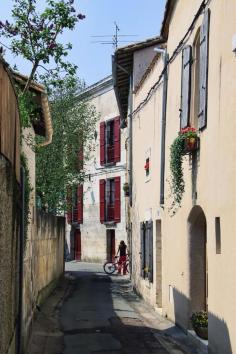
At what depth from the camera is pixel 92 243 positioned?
3416 centimetres

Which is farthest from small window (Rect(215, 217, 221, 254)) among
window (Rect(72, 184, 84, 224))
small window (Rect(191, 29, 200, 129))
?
window (Rect(72, 184, 84, 224))

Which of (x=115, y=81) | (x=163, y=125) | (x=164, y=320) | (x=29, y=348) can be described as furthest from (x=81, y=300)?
(x=115, y=81)

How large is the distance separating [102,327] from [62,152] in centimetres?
1207

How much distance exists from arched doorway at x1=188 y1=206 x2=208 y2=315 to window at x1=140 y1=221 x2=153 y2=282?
166 inches

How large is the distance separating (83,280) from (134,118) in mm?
6609

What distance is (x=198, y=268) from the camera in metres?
10.4

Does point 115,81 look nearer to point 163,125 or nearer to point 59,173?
point 59,173

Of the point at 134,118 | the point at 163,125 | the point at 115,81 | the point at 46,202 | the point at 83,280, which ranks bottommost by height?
the point at 83,280

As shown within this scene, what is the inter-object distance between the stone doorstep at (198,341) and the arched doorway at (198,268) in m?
0.39


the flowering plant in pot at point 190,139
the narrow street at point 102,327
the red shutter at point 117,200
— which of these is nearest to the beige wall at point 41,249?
the narrow street at point 102,327

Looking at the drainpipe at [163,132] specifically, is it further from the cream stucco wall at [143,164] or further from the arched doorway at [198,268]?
the arched doorway at [198,268]

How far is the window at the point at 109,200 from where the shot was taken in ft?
103

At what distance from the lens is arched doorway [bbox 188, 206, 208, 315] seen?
1036cm

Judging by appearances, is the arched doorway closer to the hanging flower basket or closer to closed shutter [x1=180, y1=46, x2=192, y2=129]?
the hanging flower basket
